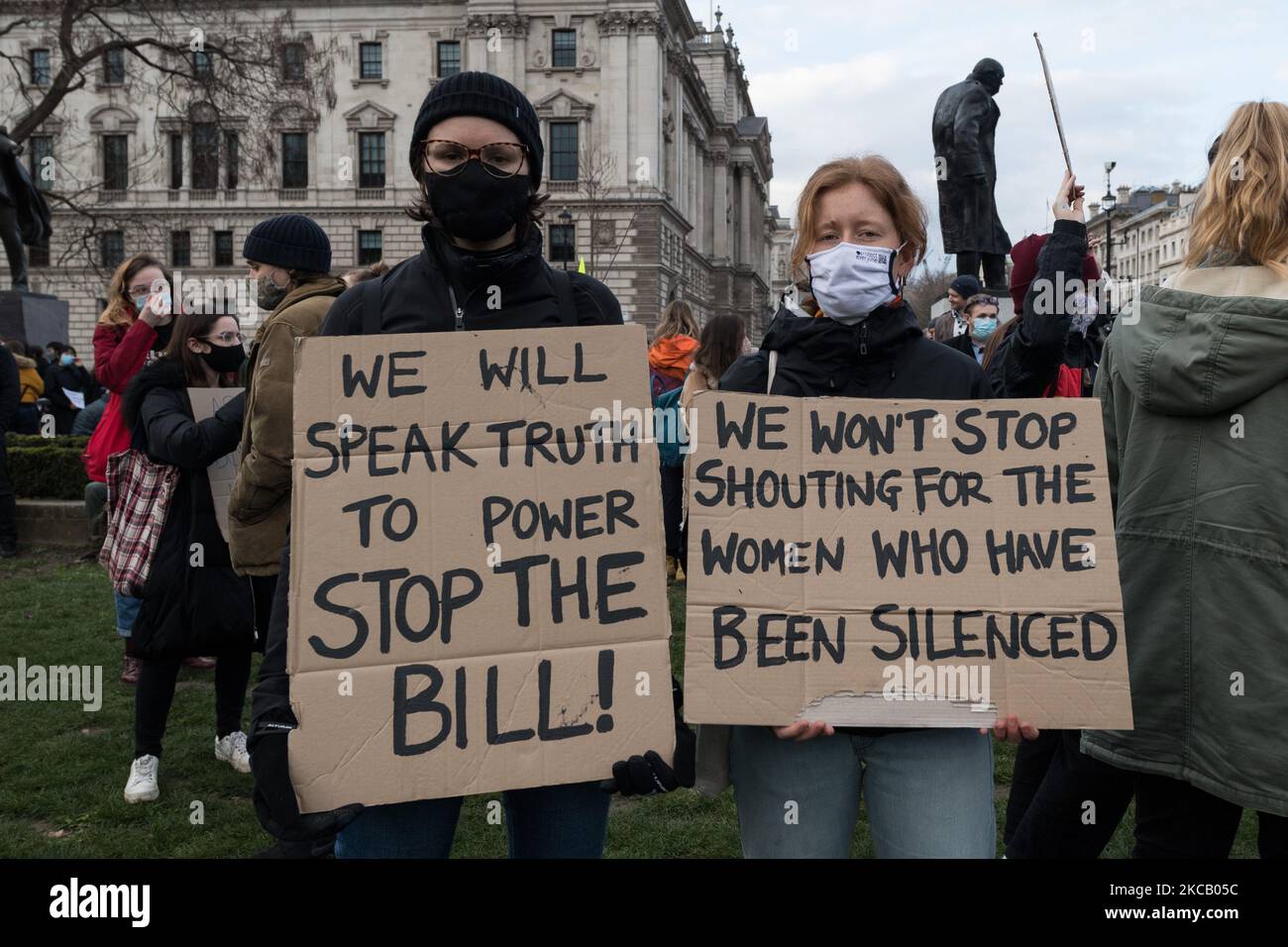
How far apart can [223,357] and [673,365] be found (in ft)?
13.7

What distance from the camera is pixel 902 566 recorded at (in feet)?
7.02

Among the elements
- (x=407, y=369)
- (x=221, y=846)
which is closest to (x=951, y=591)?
(x=407, y=369)

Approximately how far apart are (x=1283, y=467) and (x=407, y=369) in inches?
69.3

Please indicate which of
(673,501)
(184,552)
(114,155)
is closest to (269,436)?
(184,552)

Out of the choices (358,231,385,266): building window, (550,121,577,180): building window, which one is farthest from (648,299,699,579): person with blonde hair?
(358,231,385,266): building window

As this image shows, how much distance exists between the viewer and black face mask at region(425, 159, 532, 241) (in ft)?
7.03

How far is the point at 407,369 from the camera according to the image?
204cm

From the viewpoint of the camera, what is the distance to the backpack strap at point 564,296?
2219 mm

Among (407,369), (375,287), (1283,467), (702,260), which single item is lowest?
(1283,467)

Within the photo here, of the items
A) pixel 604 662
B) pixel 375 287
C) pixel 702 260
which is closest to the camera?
pixel 604 662

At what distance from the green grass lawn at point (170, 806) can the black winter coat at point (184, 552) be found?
2.12ft

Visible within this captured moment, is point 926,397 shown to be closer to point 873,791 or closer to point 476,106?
point 873,791

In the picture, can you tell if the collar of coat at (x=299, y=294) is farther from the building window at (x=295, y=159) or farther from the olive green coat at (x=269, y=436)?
the building window at (x=295, y=159)
